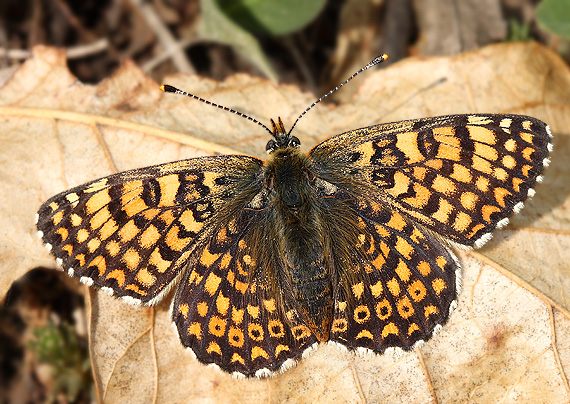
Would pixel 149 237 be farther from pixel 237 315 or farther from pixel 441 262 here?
pixel 441 262

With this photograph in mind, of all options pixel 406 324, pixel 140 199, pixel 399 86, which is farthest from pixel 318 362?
pixel 399 86

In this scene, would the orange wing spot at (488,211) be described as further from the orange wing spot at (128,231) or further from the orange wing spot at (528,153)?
the orange wing spot at (128,231)

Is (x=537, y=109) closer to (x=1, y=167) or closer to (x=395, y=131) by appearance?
(x=395, y=131)

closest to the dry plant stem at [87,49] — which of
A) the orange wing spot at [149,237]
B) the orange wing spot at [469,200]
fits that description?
the orange wing spot at [149,237]

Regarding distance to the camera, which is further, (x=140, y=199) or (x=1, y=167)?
(x=1, y=167)

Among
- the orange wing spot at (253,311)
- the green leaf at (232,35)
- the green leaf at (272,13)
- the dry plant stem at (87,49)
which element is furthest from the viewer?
the dry plant stem at (87,49)

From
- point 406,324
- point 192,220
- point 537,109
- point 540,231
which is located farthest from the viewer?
point 537,109
